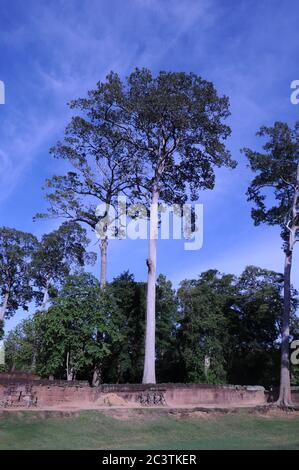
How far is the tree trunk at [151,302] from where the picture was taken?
2000 centimetres

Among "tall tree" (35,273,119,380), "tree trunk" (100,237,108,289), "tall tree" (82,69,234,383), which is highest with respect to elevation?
"tall tree" (82,69,234,383)

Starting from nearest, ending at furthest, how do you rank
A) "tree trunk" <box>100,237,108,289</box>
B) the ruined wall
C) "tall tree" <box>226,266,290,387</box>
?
the ruined wall → "tree trunk" <box>100,237,108,289</box> → "tall tree" <box>226,266,290,387</box>

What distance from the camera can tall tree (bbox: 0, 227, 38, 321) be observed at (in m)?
37.2

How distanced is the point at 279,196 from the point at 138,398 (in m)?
13.2

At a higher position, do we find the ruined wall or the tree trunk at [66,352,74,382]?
the tree trunk at [66,352,74,382]

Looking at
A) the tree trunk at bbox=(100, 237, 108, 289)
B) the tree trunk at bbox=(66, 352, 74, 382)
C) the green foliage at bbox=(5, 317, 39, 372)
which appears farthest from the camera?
the green foliage at bbox=(5, 317, 39, 372)

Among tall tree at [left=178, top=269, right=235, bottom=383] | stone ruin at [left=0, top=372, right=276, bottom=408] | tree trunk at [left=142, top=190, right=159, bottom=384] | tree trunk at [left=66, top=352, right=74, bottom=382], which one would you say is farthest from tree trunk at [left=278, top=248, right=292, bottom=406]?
tree trunk at [left=66, top=352, right=74, bottom=382]

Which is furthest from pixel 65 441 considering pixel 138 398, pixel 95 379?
pixel 95 379

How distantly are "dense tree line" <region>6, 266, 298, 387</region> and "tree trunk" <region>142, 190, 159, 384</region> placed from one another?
1.39 metres

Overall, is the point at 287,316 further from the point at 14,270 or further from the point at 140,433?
the point at 14,270

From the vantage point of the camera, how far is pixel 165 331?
28.6 metres

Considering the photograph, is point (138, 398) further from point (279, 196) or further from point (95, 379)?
point (279, 196)

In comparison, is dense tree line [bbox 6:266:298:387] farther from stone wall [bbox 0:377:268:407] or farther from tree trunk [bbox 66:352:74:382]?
stone wall [bbox 0:377:268:407]
